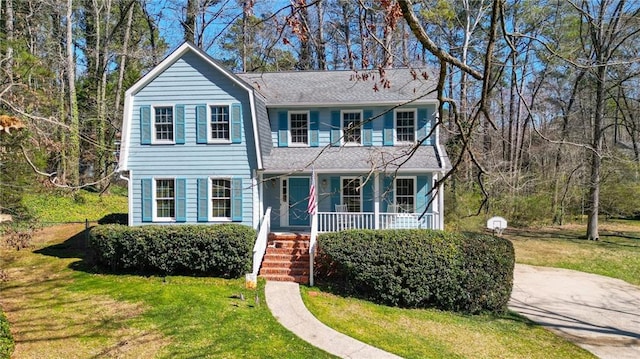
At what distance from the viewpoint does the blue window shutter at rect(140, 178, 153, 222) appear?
13.0 meters

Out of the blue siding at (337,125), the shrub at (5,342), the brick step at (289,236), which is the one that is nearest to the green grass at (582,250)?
the blue siding at (337,125)

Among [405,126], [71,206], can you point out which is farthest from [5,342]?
[71,206]

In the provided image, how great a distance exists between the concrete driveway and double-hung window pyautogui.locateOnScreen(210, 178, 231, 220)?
31.1ft

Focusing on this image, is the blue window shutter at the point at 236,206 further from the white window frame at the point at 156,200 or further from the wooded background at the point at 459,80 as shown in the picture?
the wooded background at the point at 459,80

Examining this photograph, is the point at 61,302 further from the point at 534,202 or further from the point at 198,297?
the point at 534,202

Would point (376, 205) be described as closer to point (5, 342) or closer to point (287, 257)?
point (287, 257)

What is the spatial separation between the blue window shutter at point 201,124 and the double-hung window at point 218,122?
0.56 ft

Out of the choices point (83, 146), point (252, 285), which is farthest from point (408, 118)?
point (83, 146)

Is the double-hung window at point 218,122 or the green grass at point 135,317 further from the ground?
the double-hung window at point 218,122

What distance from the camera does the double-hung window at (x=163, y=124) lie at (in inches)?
522

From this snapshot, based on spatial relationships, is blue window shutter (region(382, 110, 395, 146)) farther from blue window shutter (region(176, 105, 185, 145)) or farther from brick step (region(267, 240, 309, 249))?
blue window shutter (region(176, 105, 185, 145))

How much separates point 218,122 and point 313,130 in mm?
3641

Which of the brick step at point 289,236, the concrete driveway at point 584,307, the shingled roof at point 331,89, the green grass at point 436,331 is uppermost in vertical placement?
the shingled roof at point 331,89

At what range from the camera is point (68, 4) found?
2098 cm
